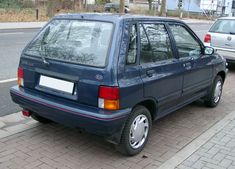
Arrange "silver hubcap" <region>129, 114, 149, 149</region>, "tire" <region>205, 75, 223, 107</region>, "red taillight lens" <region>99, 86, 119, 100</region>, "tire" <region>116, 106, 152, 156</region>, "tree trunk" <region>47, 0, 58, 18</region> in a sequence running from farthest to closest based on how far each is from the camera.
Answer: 1. "tree trunk" <region>47, 0, 58, 18</region>
2. "tire" <region>205, 75, 223, 107</region>
3. "silver hubcap" <region>129, 114, 149, 149</region>
4. "tire" <region>116, 106, 152, 156</region>
5. "red taillight lens" <region>99, 86, 119, 100</region>

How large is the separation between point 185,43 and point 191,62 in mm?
301

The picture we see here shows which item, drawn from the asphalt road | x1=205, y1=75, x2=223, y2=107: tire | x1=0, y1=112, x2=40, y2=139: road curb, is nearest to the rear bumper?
x1=0, y1=112, x2=40, y2=139: road curb

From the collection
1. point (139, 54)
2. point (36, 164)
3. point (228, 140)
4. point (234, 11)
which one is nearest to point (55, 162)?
point (36, 164)

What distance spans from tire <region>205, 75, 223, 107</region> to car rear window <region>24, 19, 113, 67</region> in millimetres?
2973

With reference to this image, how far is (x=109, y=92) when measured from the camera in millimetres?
3676

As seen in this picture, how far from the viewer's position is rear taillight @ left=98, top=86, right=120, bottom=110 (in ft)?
12.1

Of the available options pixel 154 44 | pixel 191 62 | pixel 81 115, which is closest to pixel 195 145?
pixel 191 62

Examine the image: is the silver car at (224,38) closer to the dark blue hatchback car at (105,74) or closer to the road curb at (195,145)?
the road curb at (195,145)

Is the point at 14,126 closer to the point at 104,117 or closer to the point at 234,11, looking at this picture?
the point at 104,117

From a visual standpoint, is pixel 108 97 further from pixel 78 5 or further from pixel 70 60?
pixel 78 5

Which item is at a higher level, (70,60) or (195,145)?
(70,60)

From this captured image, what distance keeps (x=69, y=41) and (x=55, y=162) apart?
1.43 meters

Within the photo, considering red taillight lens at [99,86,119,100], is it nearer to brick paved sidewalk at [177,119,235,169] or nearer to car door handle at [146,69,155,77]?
car door handle at [146,69,155,77]

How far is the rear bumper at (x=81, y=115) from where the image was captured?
12.1 feet
